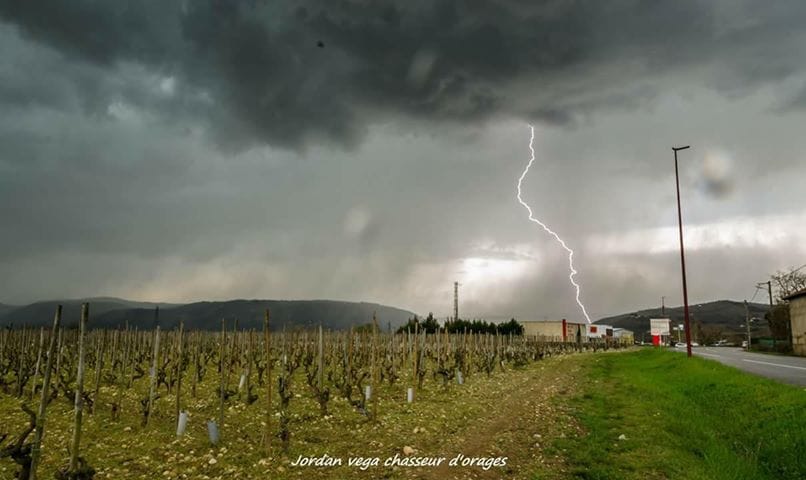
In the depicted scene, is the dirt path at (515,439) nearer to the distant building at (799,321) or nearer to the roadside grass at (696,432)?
the roadside grass at (696,432)

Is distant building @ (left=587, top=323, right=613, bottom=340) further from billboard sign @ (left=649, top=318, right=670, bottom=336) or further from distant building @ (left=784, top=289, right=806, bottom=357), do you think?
distant building @ (left=784, top=289, right=806, bottom=357)

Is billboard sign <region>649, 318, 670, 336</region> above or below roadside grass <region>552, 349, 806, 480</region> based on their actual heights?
above

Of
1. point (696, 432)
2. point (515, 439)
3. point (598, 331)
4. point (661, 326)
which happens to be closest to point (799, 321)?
point (696, 432)

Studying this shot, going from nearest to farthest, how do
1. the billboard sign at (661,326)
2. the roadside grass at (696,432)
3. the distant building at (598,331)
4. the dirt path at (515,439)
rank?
the dirt path at (515,439) < the roadside grass at (696,432) < the billboard sign at (661,326) < the distant building at (598,331)

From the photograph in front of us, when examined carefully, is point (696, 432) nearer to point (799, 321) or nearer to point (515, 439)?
point (515, 439)

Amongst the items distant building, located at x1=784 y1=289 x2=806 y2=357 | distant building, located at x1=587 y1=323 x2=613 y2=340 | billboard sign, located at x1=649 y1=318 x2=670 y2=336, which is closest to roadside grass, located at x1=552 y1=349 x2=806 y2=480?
distant building, located at x1=784 y1=289 x2=806 y2=357

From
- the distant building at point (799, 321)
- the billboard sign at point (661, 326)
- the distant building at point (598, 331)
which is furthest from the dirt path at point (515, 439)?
the distant building at point (598, 331)

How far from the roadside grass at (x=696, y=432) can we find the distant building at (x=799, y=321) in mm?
30769

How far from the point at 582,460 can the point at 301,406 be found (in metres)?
9.28

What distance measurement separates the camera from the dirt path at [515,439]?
930cm

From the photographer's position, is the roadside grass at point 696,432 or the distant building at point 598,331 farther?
the distant building at point 598,331

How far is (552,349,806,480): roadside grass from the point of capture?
9.65 meters

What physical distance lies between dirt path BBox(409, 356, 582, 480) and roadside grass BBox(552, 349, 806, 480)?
0.47 metres

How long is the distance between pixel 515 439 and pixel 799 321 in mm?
43515
